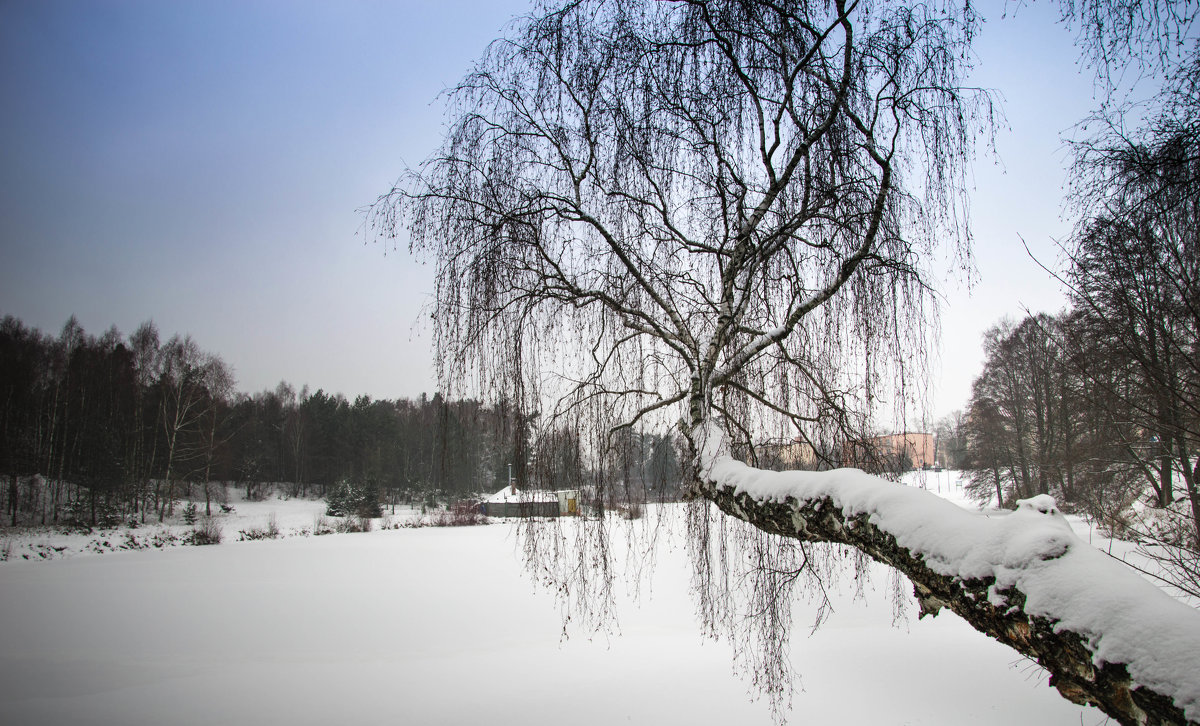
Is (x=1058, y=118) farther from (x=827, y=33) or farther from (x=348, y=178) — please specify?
(x=348, y=178)

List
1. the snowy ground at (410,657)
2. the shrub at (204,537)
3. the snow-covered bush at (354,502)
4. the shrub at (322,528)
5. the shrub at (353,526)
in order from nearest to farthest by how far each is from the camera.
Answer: the snowy ground at (410,657), the shrub at (204,537), the shrub at (322,528), the shrub at (353,526), the snow-covered bush at (354,502)

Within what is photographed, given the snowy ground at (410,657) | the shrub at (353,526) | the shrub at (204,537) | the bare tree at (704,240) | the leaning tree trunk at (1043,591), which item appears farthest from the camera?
the shrub at (353,526)

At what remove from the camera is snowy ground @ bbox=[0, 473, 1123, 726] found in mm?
6102

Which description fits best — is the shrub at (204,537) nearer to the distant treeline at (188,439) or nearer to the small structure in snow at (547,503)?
the distant treeline at (188,439)

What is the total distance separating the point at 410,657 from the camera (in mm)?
7754

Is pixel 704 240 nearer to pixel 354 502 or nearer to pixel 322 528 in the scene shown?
pixel 322 528

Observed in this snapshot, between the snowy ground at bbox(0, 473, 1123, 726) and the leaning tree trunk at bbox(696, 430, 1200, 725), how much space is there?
11.9 feet

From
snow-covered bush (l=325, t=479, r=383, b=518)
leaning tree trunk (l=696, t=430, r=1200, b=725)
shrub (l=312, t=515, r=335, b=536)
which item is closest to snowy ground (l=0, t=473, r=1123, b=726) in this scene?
leaning tree trunk (l=696, t=430, r=1200, b=725)

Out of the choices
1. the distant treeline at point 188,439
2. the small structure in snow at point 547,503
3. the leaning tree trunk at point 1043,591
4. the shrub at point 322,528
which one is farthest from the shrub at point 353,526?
the leaning tree trunk at point 1043,591

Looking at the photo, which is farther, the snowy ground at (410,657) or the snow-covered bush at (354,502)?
the snow-covered bush at (354,502)

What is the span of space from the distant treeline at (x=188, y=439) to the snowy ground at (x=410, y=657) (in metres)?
2.45

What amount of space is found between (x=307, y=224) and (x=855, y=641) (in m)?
11.0

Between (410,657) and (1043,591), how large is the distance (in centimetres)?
858

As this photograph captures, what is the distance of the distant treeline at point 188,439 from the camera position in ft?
9.16
